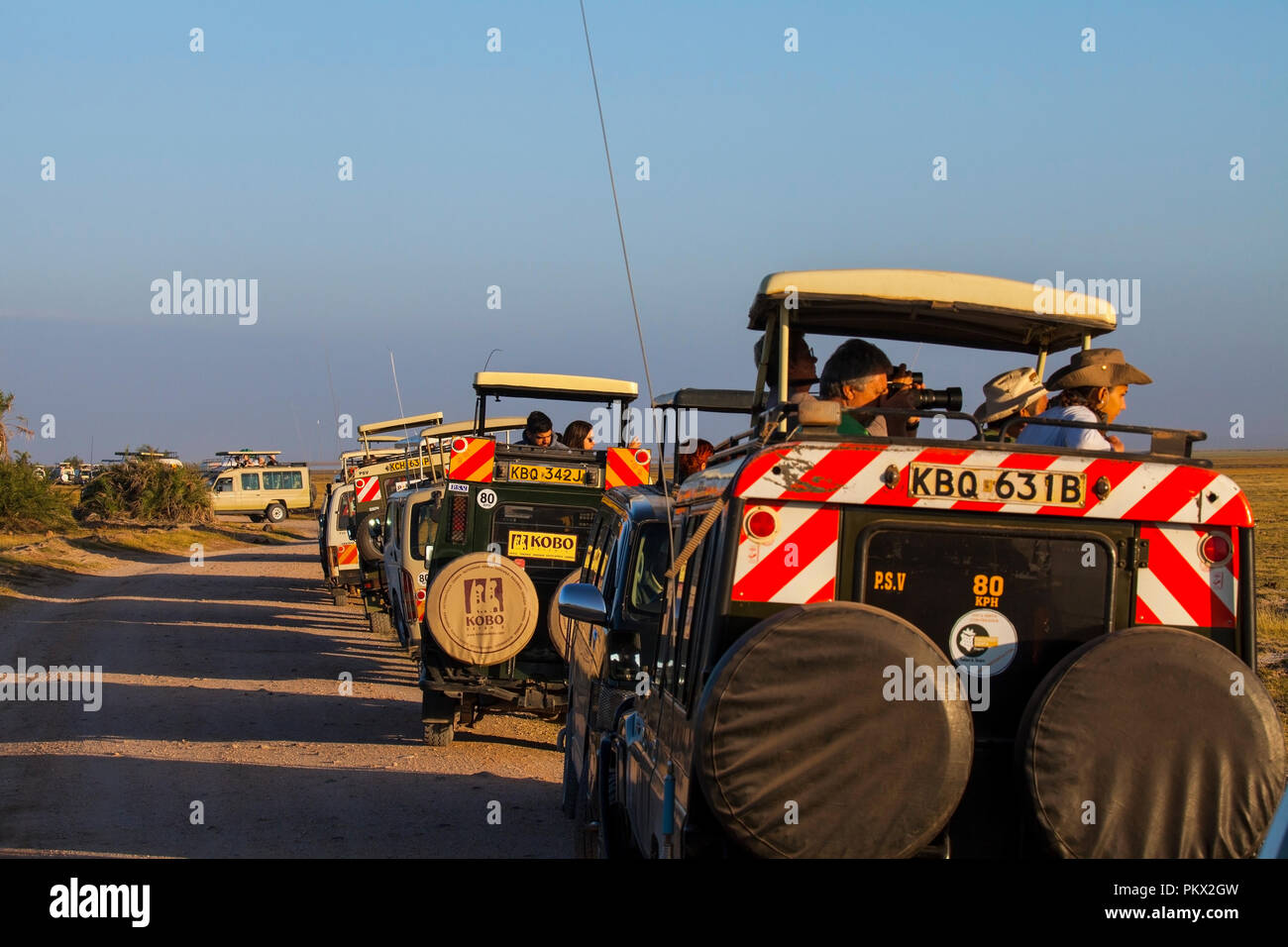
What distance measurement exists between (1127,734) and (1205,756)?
21cm

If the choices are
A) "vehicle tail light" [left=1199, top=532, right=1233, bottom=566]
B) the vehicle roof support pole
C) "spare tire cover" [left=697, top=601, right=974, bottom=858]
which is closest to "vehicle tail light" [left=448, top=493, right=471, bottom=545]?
the vehicle roof support pole

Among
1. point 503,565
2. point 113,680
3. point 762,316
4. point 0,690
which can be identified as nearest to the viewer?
point 762,316

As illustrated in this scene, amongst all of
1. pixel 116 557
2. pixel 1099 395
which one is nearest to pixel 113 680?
pixel 1099 395

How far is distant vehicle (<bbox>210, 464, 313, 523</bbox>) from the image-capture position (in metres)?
54.0

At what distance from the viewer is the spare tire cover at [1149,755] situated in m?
3.31

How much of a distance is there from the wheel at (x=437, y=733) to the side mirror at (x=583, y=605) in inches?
240

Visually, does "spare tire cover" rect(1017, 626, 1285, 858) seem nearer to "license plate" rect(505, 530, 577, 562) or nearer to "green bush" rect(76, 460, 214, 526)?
"license plate" rect(505, 530, 577, 562)

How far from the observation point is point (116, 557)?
36719 mm

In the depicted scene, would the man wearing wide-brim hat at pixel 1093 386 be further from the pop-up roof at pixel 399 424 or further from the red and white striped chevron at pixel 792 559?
the pop-up roof at pixel 399 424
